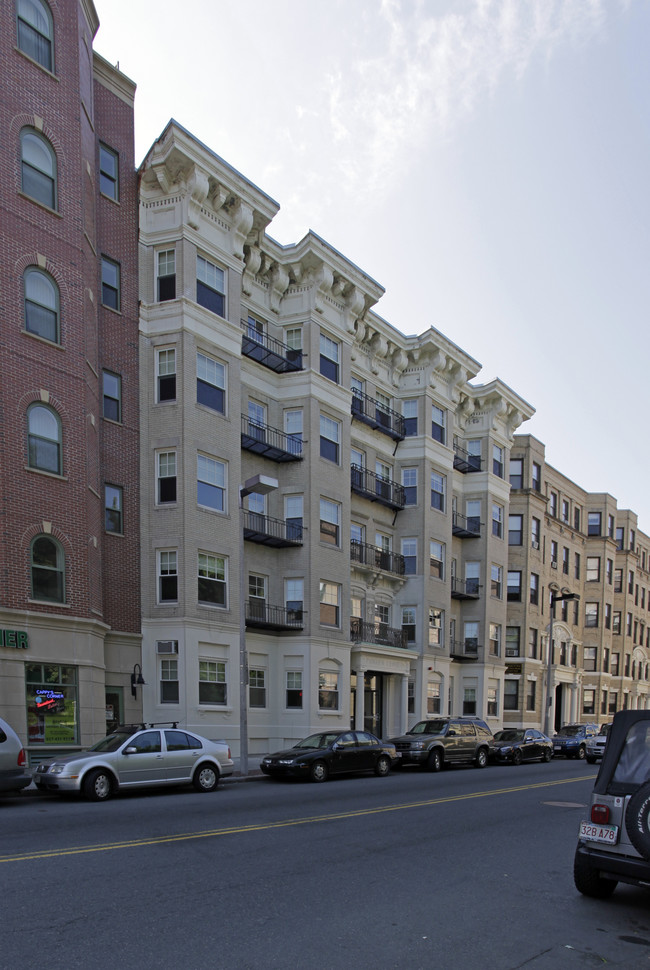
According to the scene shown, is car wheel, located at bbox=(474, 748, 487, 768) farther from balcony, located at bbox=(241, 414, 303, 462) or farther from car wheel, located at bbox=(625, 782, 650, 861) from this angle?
car wheel, located at bbox=(625, 782, 650, 861)

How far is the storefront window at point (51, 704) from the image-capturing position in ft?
57.4

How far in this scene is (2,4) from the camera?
59.5 feet

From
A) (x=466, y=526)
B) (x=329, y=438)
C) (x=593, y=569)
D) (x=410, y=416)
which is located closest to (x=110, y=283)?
(x=329, y=438)

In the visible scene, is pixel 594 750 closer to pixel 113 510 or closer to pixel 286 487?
pixel 286 487

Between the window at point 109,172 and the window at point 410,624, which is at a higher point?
the window at point 109,172

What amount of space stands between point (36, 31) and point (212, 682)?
17.8m

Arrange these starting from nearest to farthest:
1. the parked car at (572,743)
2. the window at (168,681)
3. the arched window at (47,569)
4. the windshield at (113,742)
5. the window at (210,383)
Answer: the windshield at (113,742), the arched window at (47,569), the window at (168,681), the window at (210,383), the parked car at (572,743)

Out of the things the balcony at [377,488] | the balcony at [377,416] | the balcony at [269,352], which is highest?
the balcony at [269,352]

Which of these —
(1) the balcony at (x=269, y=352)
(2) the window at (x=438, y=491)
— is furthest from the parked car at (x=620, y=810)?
(2) the window at (x=438, y=491)

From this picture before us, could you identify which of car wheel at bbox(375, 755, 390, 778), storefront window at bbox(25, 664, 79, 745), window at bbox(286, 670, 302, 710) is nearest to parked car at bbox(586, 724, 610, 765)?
window at bbox(286, 670, 302, 710)

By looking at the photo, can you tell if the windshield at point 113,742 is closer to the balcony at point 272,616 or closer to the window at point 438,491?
the balcony at point 272,616

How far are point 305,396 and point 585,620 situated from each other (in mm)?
36161

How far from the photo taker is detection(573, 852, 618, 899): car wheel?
297 inches

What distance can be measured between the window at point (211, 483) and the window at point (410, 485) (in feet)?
40.4
